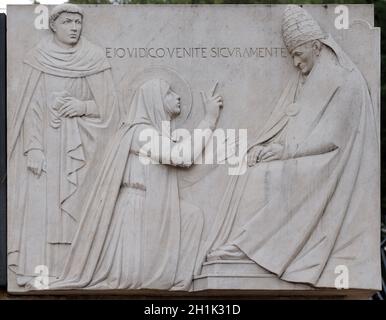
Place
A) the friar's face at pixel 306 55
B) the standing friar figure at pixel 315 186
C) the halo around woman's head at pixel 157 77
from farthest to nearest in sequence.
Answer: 1. the halo around woman's head at pixel 157 77
2. the friar's face at pixel 306 55
3. the standing friar figure at pixel 315 186

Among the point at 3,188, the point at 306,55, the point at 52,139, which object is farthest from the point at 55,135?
the point at 306,55

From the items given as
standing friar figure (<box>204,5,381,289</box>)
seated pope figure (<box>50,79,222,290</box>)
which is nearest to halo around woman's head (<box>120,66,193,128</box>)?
seated pope figure (<box>50,79,222,290</box>)

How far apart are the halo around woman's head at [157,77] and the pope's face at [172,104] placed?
77mm

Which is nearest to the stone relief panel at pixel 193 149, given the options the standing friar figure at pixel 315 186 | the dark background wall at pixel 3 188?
the standing friar figure at pixel 315 186

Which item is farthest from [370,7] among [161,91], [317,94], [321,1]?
[321,1]

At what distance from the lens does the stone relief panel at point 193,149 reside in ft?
64.1

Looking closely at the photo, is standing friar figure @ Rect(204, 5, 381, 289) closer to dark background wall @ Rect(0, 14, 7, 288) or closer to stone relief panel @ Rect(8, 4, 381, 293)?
stone relief panel @ Rect(8, 4, 381, 293)

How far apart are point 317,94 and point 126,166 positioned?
7.59ft

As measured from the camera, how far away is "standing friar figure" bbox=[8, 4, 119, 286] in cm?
1973

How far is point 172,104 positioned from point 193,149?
568 millimetres

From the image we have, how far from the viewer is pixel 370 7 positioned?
65.5 ft

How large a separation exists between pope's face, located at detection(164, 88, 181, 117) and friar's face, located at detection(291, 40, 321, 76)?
1.42 m

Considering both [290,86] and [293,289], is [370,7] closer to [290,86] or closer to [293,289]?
[290,86]

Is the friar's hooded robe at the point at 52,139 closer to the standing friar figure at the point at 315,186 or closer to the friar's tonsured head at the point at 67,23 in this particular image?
the friar's tonsured head at the point at 67,23
